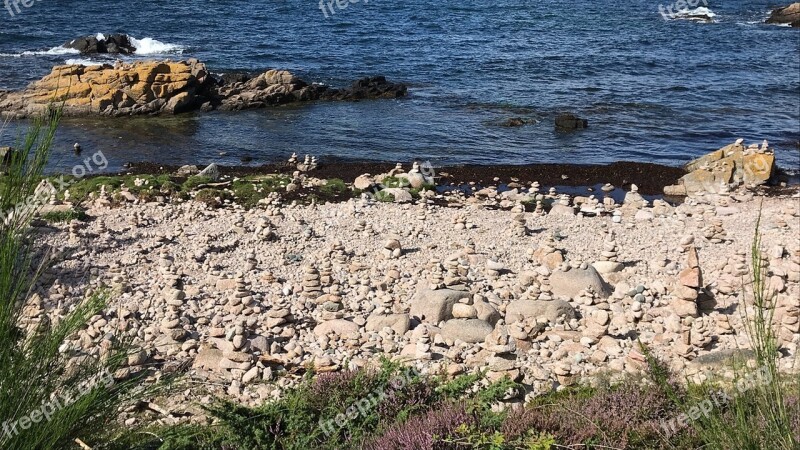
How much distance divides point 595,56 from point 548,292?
36032 millimetres

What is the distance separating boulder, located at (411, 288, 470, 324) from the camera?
11.5 metres

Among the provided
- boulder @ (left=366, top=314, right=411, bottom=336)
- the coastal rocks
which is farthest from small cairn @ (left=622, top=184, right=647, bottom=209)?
the coastal rocks

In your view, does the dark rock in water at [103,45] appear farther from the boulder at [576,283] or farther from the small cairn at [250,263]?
the boulder at [576,283]

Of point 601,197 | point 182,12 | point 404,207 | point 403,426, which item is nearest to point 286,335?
point 403,426

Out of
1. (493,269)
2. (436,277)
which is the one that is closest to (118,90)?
(493,269)

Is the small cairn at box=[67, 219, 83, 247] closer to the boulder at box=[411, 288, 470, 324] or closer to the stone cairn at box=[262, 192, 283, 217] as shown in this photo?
the stone cairn at box=[262, 192, 283, 217]

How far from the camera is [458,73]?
40625 mm

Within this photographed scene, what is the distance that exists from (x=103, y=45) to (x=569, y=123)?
29584 mm

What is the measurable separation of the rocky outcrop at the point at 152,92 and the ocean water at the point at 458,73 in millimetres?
1006

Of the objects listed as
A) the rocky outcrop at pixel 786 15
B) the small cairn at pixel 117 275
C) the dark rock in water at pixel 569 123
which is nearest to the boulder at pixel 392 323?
the small cairn at pixel 117 275

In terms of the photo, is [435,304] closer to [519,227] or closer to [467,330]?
[467,330]

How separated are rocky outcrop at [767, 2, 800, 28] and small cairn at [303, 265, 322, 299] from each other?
57429 millimetres

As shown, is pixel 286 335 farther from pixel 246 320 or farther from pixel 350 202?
pixel 350 202

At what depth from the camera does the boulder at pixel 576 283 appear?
1259 cm
